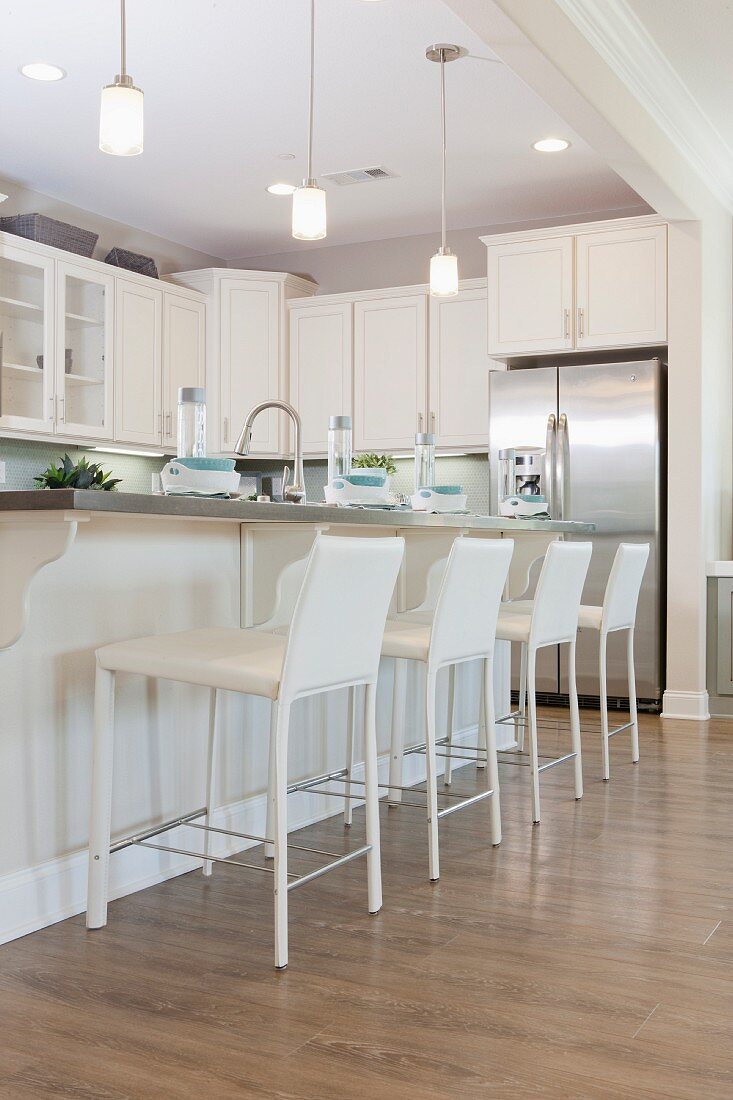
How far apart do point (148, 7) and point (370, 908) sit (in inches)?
122

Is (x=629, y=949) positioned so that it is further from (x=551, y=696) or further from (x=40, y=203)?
(x=40, y=203)

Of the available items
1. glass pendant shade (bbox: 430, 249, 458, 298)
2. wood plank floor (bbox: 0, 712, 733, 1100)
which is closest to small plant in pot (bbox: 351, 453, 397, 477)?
glass pendant shade (bbox: 430, 249, 458, 298)

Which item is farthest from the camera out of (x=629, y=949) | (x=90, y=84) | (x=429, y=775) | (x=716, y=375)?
(x=716, y=375)

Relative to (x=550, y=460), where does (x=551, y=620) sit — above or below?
below

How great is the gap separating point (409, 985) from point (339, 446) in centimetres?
174

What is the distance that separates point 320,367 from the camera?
6.57 metres

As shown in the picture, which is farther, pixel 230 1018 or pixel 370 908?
pixel 370 908

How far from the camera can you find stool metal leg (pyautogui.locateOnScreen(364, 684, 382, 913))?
7.83ft

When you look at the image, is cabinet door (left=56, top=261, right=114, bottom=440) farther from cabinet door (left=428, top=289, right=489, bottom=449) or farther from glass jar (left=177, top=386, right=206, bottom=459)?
glass jar (left=177, top=386, right=206, bottom=459)

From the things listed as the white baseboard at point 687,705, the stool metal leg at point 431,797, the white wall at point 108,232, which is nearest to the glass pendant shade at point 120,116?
the stool metal leg at point 431,797

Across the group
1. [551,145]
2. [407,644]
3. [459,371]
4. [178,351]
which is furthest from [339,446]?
[178,351]

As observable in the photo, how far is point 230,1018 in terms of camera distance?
1.94m

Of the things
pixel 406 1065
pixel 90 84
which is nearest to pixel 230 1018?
pixel 406 1065

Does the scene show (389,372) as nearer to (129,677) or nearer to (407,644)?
(407,644)
